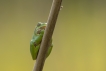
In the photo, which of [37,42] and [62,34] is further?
[62,34]

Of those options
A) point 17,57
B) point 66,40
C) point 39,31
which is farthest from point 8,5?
point 39,31

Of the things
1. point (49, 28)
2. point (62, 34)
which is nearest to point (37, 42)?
point (49, 28)

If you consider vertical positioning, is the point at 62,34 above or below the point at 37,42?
above

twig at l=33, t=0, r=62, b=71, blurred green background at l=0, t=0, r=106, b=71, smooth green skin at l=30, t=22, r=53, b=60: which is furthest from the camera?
blurred green background at l=0, t=0, r=106, b=71

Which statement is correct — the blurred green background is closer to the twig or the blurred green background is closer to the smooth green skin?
the smooth green skin

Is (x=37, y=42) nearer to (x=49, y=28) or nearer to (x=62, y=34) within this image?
(x=49, y=28)

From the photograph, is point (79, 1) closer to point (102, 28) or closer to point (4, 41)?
point (102, 28)

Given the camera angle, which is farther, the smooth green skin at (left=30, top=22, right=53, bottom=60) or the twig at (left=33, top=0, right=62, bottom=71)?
the smooth green skin at (left=30, top=22, right=53, bottom=60)

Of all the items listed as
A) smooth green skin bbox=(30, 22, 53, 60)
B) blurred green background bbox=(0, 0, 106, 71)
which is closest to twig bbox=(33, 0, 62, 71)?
smooth green skin bbox=(30, 22, 53, 60)

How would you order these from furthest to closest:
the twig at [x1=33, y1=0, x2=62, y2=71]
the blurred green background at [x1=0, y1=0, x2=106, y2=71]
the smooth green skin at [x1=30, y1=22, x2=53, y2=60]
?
the blurred green background at [x1=0, y1=0, x2=106, y2=71] < the smooth green skin at [x1=30, y1=22, x2=53, y2=60] < the twig at [x1=33, y1=0, x2=62, y2=71]

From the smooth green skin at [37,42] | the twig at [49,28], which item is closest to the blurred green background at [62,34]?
the smooth green skin at [37,42]
